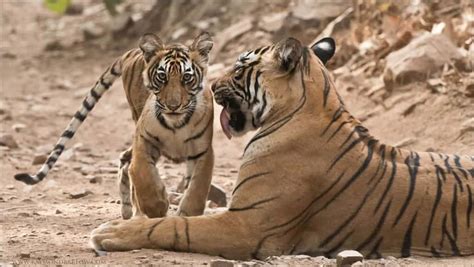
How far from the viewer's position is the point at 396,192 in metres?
6.20

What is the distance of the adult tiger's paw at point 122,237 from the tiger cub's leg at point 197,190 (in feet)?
2.00

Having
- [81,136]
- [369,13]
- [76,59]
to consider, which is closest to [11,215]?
[81,136]

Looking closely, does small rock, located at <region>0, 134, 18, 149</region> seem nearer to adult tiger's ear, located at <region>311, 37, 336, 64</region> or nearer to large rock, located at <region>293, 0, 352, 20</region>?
large rock, located at <region>293, 0, 352, 20</region>

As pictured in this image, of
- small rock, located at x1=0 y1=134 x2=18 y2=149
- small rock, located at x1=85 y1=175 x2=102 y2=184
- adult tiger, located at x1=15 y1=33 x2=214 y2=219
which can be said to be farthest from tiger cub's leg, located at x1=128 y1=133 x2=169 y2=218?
small rock, located at x1=0 y1=134 x2=18 y2=149

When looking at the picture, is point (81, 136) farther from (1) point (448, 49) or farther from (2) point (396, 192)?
(2) point (396, 192)

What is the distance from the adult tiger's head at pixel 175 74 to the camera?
21.9 feet

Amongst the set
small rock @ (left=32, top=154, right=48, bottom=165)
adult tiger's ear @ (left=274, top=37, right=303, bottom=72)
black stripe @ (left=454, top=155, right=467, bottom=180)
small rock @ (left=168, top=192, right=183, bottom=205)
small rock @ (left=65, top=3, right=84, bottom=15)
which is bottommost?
small rock @ (left=168, top=192, right=183, bottom=205)

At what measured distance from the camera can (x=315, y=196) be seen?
20.2 feet

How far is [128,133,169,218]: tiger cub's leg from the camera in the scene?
6.73 meters

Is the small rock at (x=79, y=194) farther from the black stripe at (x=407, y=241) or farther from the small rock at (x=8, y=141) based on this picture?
the black stripe at (x=407, y=241)

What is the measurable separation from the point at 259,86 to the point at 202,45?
32.3 inches

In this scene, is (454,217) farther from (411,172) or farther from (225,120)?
(225,120)

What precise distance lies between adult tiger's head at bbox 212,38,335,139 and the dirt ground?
3.06ft

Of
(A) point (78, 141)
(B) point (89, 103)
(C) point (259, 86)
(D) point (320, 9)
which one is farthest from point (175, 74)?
(D) point (320, 9)
